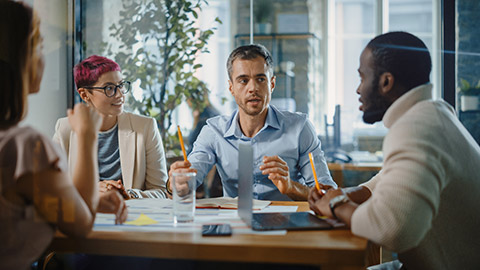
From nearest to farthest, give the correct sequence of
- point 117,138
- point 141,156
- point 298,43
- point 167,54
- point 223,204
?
point 223,204 < point 117,138 < point 141,156 < point 167,54 < point 298,43

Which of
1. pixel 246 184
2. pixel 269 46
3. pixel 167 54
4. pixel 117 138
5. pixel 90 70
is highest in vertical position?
pixel 269 46

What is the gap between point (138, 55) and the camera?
2.86m

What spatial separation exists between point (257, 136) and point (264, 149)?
68 millimetres

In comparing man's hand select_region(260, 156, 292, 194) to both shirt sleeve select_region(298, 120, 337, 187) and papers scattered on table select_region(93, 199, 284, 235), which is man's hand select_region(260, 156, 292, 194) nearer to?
papers scattered on table select_region(93, 199, 284, 235)

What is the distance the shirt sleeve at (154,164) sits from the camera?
6.37 feet

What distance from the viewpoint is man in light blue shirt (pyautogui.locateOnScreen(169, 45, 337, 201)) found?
2.01 m

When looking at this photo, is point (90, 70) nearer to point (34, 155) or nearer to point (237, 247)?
point (34, 155)

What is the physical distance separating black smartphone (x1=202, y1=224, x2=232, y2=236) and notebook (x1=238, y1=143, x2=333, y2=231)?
7 centimetres

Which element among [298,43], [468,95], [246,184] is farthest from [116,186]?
[298,43]

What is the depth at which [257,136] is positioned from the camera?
209 cm

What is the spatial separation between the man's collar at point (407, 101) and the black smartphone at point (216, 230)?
476mm

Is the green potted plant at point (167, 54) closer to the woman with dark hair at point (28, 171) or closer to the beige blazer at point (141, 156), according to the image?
the beige blazer at point (141, 156)

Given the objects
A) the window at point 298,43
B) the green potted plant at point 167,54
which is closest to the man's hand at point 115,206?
the window at point 298,43

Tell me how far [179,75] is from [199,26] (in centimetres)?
38
